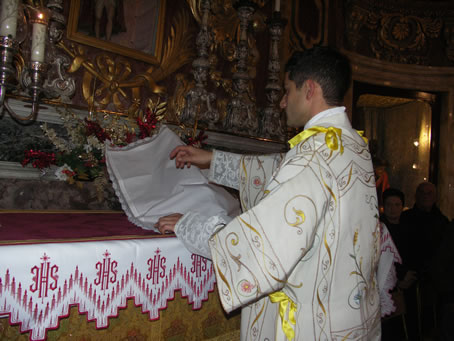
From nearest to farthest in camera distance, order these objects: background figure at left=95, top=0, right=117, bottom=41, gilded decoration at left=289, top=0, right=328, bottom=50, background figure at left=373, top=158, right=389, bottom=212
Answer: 1. background figure at left=95, top=0, right=117, bottom=41
2. gilded decoration at left=289, top=0, right=328, bottom=50
3. background figure at left=373, top=158, right=389, bottom=212

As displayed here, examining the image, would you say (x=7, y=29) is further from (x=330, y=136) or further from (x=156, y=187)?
(x=330, y=136)

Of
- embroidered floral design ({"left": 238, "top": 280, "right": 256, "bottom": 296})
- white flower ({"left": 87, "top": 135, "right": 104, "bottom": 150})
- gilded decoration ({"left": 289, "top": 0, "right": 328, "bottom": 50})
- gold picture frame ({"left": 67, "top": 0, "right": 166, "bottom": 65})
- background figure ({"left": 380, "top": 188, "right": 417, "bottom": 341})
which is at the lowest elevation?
background figure ({"left": 380, "top": 188, "right": 417, "bottom": 341})

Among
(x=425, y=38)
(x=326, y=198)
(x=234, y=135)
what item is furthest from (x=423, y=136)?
(x=326, y=198)

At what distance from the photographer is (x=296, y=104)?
1621 millimetres

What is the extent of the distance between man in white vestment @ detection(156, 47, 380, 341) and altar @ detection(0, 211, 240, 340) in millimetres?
194

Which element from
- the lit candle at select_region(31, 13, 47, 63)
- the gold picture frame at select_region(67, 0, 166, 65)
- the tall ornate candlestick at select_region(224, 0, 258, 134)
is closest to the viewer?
the lit candle at select_region(31, 13, 47, 63)

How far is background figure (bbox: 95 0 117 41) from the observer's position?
9.73ft

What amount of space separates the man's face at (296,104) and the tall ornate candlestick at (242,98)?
6.53 ft

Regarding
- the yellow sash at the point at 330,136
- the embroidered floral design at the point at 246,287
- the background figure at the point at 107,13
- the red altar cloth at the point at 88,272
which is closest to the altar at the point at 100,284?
the red altar cloth at the point at 88,272

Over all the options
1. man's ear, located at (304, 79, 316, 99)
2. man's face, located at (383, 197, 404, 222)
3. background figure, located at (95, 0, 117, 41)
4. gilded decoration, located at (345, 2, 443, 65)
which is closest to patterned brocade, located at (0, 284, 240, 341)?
man's ear, located at (304, 79, 316, 99)

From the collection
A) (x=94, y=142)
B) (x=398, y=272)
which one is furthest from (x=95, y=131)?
(x=398, y=272)

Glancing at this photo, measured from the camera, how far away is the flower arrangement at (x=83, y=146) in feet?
8.00

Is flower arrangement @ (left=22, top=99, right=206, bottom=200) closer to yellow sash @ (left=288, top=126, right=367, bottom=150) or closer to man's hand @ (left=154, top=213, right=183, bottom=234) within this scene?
man's hand @ (left=154, top=213, right=183, bottom=234)

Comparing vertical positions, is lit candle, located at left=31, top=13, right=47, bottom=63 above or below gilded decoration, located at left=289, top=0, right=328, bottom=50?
below
